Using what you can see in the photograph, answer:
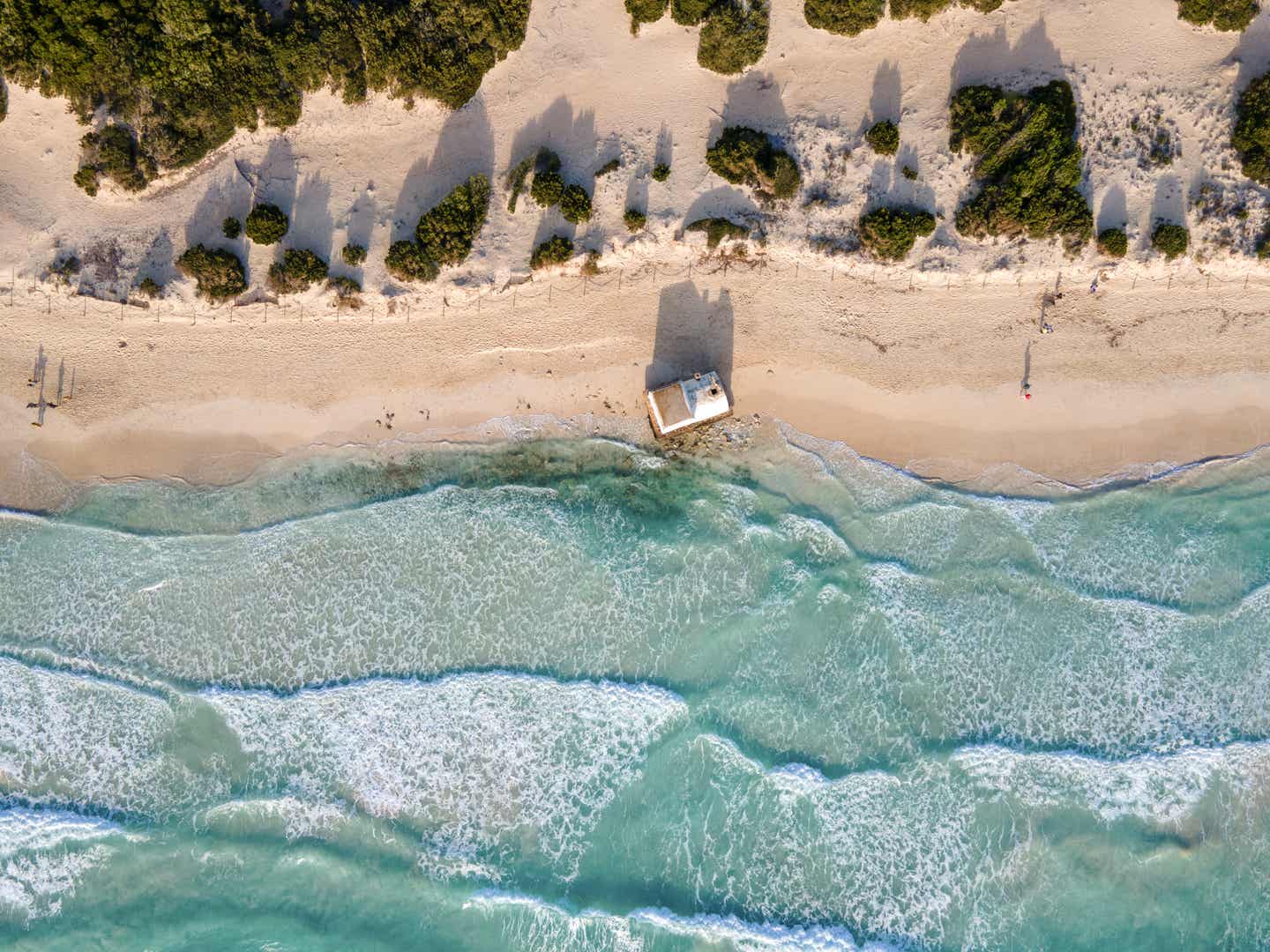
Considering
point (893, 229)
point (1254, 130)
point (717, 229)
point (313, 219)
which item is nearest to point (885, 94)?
point (893, 229)

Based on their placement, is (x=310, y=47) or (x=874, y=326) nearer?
(x=310, y=47)

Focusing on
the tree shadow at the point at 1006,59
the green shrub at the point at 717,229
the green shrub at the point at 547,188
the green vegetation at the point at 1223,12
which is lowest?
the green shrub at the point at 717,229

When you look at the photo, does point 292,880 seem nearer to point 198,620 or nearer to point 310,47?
point 198,620

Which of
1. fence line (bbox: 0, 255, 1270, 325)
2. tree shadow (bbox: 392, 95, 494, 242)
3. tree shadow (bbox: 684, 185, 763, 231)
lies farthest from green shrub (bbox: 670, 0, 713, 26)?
fence line (bbox: 0, 255, 1270, 325)

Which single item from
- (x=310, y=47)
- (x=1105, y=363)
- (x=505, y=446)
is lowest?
(x=505, y=446)

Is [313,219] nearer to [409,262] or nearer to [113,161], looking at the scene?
[409,262]

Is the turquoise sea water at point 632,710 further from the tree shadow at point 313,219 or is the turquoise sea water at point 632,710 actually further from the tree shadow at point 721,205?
the tree shadow at point 721,205

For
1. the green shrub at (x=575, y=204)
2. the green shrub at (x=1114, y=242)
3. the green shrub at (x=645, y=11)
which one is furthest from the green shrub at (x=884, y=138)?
the green shrub at (x=575, y=204)

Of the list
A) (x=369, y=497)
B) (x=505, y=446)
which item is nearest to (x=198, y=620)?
(x=369, y=497)
